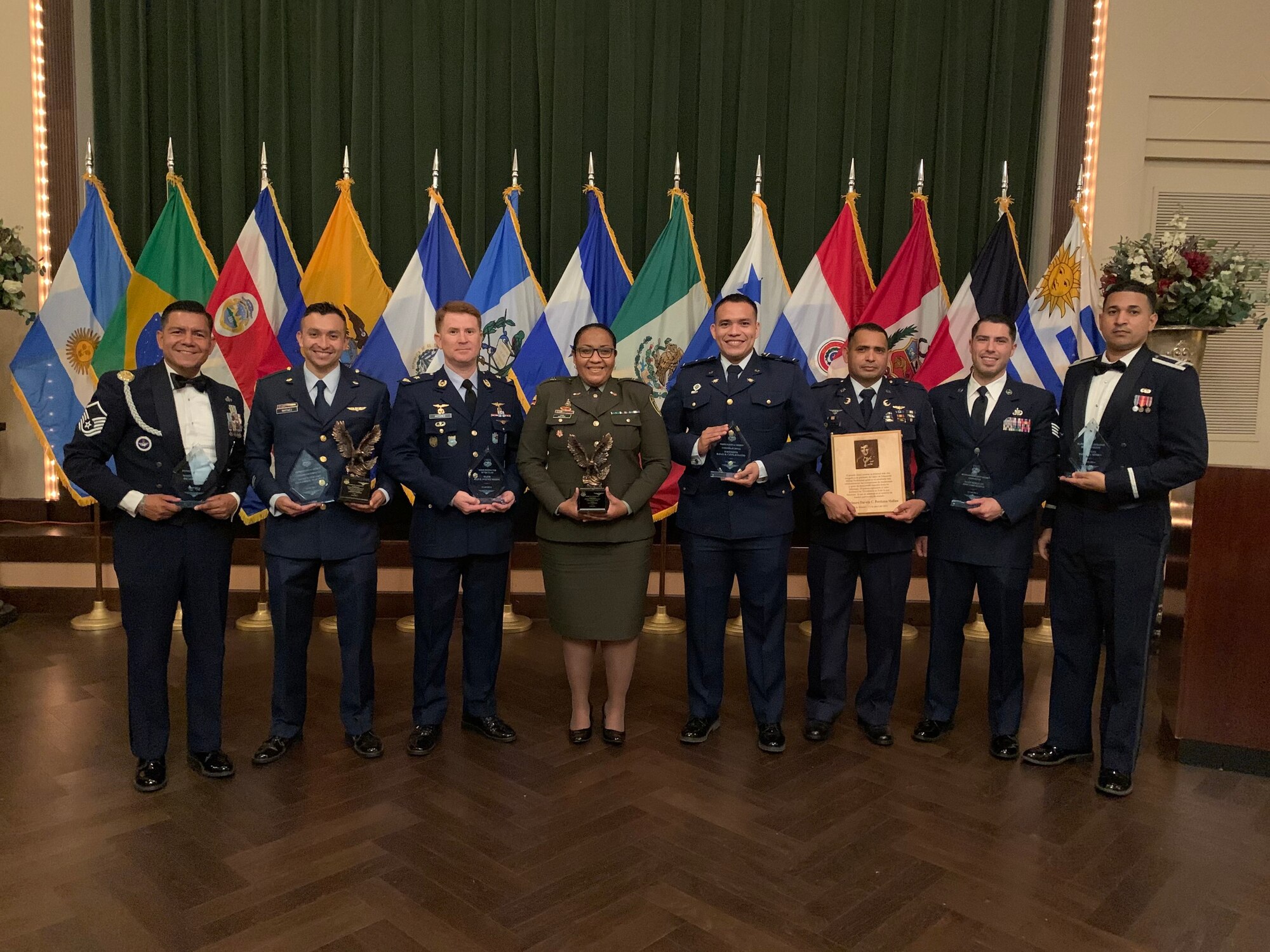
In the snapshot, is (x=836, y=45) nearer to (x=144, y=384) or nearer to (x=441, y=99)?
(x=441, y=99)

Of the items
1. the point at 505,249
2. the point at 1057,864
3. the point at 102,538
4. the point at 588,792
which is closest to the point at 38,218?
the point at 102,538

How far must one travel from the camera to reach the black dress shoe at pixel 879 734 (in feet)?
11.5

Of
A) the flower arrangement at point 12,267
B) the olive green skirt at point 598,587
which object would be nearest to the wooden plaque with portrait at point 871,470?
the olive green skirt at point 598,587

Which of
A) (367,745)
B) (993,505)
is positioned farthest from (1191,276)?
(367,745)

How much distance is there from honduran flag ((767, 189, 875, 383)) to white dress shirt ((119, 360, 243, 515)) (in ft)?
10.6

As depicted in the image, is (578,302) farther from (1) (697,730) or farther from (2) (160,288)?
(1) (697,730)

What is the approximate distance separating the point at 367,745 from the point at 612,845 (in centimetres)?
113

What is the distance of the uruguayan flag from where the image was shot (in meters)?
5.27

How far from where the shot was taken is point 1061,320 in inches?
201

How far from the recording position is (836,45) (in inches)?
236

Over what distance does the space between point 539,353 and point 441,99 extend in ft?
6.91

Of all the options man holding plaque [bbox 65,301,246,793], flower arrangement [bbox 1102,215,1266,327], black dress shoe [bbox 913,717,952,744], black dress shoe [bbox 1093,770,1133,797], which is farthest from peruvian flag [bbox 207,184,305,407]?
flower arrangement [bbox 1102,215,1266,327]

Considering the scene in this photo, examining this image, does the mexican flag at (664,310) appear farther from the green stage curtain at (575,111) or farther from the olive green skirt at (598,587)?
the olive green skirt at (598,587)

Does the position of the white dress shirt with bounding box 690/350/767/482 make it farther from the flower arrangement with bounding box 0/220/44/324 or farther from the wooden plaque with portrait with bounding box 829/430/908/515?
the flower arrangement with bounding box 0/220/44/324
